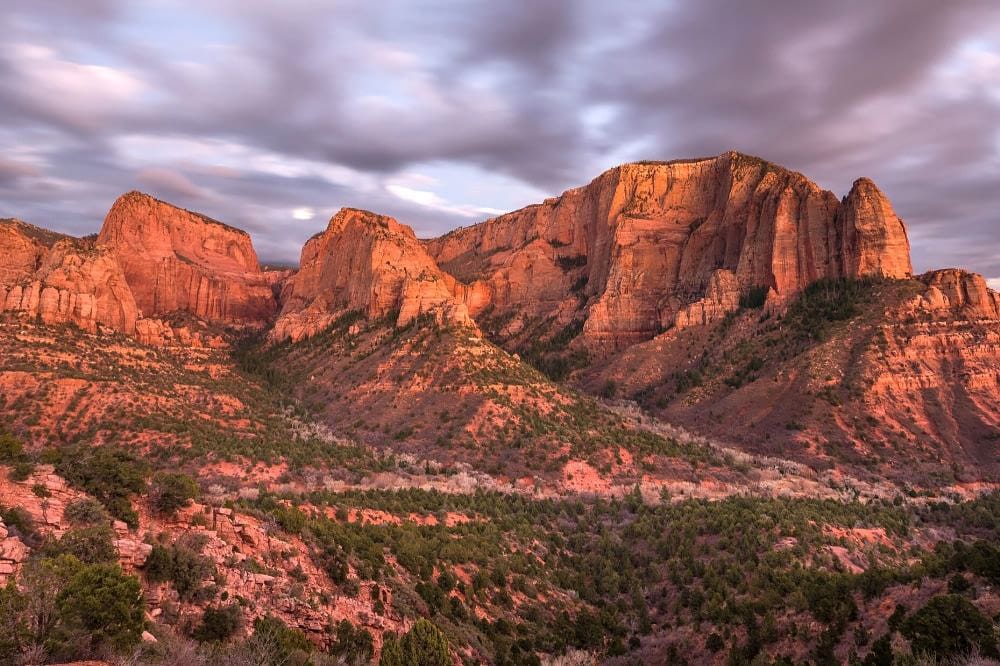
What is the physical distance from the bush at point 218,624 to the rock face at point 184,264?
97561mm

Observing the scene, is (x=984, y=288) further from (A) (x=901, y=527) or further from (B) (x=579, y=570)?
(B) (x=579, y=570)

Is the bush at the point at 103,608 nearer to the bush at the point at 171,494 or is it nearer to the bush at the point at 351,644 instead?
the bush at the point at 351,644

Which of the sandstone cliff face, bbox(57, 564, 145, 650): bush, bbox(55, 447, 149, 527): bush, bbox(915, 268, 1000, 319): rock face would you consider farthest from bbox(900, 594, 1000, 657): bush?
the sandstone cliff face

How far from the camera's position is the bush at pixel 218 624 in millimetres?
12672

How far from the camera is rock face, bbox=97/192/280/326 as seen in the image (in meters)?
102

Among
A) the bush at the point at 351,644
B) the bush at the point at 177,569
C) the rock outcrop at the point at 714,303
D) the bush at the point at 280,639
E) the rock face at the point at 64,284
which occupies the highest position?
the rock outcrop at the point at 714,303

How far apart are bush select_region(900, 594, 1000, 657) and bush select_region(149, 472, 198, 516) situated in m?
19.1

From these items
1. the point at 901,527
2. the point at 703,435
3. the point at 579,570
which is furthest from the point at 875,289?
the point at 579,570

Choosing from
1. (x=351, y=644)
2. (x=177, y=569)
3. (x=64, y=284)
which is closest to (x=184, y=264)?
(x=64, y=284)

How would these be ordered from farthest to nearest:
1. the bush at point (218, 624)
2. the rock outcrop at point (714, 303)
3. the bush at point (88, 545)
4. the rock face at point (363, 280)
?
the rock face at point (363, 280) < the rock outcrop at point (714, 303) < the bush at point (218, 624) < the bush at point (88, 545)

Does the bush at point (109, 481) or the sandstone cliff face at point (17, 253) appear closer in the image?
the bush at point (109, 481)

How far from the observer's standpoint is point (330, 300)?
339ft

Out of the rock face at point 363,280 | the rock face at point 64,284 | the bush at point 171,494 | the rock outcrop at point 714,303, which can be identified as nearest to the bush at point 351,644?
the bush at point 171,494

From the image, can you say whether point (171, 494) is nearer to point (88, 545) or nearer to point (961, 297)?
point (88, 545)
